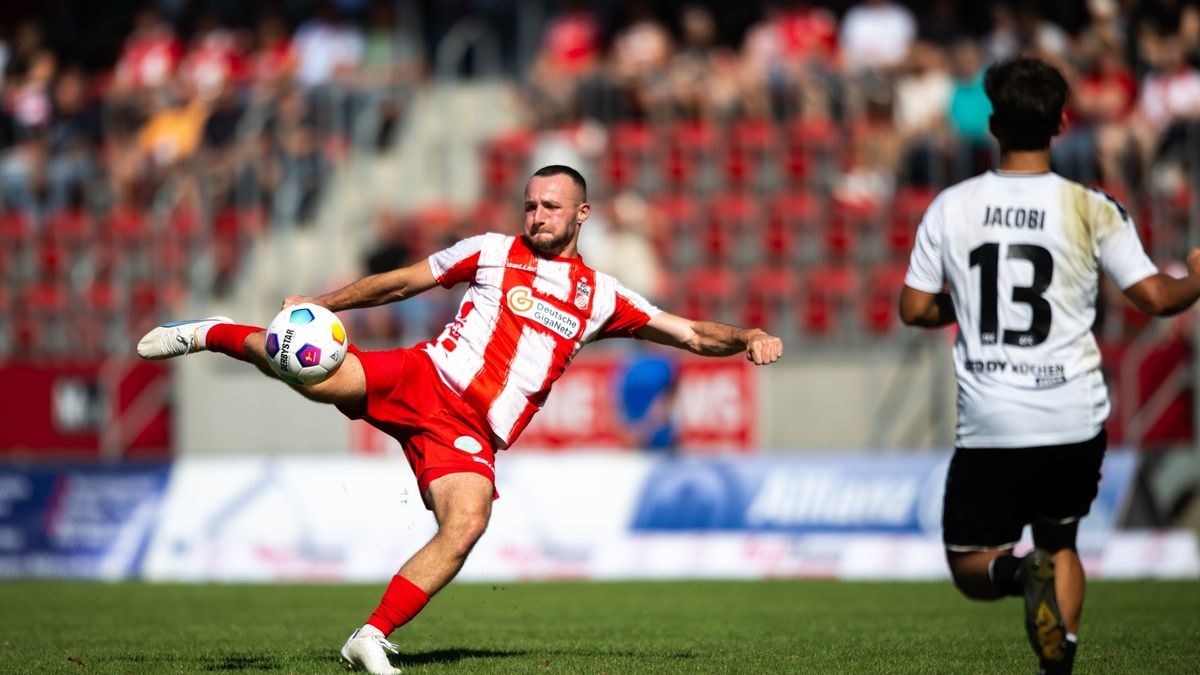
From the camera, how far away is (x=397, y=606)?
771cm

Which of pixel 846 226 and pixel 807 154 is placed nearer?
pixel 846 226

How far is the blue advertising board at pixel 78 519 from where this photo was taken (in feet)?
53.0

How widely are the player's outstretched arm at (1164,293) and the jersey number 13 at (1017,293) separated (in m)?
0.32

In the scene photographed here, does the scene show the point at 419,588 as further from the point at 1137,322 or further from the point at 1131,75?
the point at 1131,75

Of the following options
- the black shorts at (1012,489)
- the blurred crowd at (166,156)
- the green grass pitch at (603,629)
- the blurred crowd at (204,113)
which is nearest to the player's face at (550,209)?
the green grass pitch at (603,629)

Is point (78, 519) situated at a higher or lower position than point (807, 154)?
lower

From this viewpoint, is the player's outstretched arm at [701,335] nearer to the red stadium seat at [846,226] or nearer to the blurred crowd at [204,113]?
the red stadium seat at [846,226]

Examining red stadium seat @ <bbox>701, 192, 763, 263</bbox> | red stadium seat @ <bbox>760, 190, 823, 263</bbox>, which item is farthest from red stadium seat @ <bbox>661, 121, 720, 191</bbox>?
red stadium seat @ <bbox>760, 190, 823, 263</bbox>

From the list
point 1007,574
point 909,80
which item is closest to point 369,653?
point 1007,574

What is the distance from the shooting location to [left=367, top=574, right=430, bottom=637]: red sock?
25.3 feet

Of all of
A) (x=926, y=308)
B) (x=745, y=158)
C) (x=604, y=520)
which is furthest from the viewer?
(x=745, y=158)

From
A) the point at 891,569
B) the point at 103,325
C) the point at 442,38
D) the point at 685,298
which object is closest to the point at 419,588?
the point at 891,569

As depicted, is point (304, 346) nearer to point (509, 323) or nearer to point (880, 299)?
point (509, 323)

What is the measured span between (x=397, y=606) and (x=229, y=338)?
1.53m
